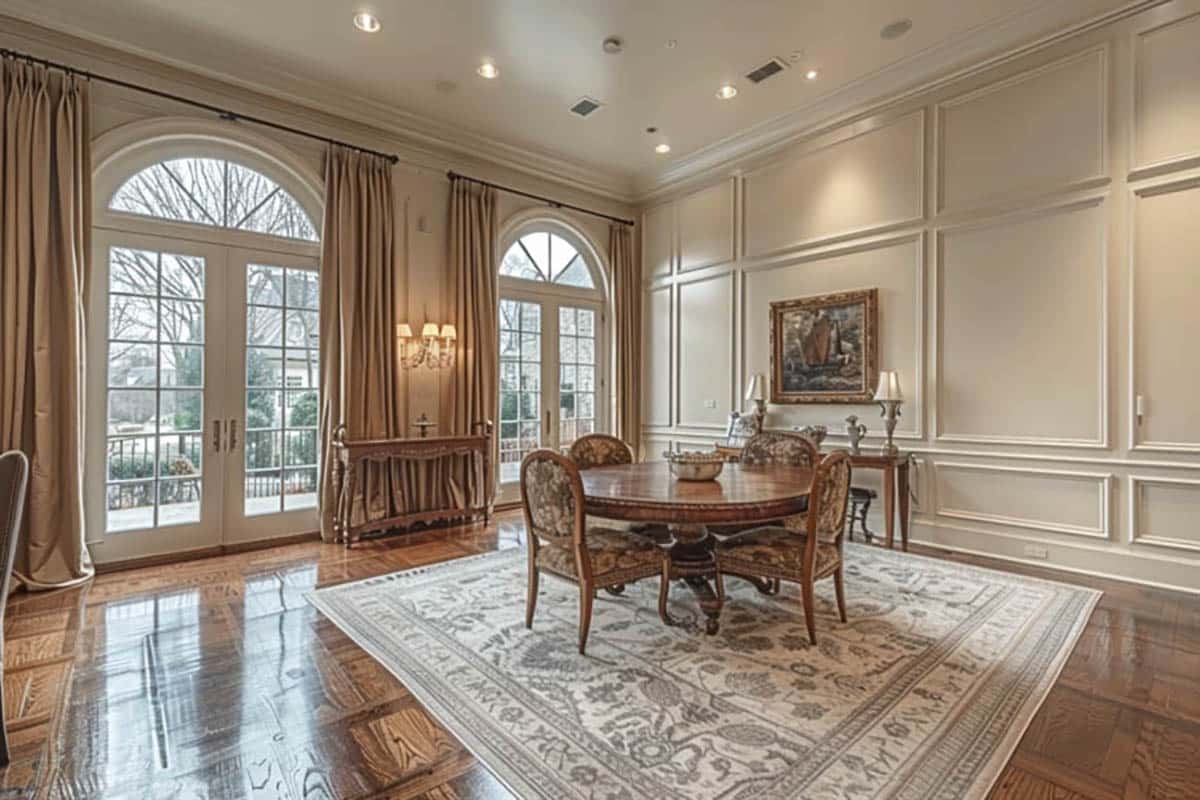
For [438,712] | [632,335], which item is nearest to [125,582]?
[438,712]

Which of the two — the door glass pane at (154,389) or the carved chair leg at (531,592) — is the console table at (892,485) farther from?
the door glass pane at (154,389)

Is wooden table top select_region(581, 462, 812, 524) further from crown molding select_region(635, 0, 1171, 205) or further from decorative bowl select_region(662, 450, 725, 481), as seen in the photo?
crown molding select_region(635, 0, 1171, 205)

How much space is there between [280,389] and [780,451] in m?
4.07

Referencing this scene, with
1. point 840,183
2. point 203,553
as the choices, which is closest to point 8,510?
point 203,553

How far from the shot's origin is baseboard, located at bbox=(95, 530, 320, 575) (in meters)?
4.12

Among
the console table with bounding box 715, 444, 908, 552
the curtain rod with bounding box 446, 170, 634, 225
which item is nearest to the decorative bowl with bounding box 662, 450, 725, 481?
the console table with bounding box 715, 444, 908, 552

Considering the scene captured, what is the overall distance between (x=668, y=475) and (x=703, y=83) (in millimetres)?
3432

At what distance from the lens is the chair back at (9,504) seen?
6.08 feet

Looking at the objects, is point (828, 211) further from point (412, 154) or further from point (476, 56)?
point (412, 154)

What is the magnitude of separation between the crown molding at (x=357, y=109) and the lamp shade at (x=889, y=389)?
3.95 meters

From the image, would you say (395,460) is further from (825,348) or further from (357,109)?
(825,348)

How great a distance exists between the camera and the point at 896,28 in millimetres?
4152

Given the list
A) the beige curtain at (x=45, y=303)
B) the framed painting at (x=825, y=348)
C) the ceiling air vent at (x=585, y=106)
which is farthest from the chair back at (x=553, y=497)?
the ceiling air vent at (x=585, y=106)

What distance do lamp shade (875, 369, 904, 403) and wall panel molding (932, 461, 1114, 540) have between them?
628 mm
